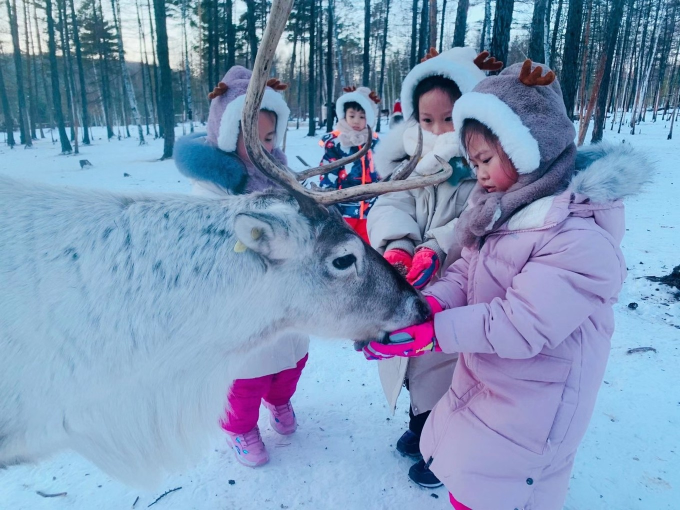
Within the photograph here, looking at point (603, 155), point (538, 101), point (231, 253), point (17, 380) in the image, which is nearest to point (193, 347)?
point (231, 253)

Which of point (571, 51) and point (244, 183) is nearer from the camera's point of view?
point (244, 183)

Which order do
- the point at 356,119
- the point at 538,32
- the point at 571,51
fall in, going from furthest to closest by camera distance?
the point at 571,51 < the point at 538,32 < the point at 356,119

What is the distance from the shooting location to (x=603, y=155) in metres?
1.54

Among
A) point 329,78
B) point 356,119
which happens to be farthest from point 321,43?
point 356,119

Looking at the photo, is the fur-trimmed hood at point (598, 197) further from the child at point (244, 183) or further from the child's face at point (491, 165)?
the child at point (244, 183)

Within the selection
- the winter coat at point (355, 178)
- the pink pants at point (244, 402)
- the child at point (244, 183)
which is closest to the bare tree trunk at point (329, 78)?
the winter coat at point (355, 178)

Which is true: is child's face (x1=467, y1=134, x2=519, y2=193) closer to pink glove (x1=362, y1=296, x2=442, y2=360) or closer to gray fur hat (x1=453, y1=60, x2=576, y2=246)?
gray fur hat (x1=453, y1=60, x2=576, y2=246)

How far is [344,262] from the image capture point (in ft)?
5.07

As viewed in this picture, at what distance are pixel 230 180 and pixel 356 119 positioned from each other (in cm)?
324

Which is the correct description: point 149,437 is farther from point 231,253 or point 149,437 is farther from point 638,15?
point 638,15

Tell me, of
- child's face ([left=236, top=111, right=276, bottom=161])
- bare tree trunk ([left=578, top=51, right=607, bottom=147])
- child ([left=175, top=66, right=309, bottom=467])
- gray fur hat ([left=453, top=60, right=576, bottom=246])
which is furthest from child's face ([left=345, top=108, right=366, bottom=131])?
bare tree trunk ([left=578, top=51, right=607, bottom=147])

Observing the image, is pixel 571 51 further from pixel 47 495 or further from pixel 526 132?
pixel 47 495

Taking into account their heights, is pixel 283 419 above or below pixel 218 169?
below

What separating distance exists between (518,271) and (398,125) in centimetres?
108
